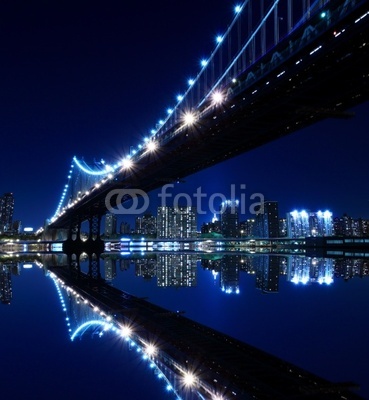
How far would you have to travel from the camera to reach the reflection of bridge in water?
3635 millimetres

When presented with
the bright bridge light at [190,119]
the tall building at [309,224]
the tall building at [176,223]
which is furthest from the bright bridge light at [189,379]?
the tall building at [176,223]

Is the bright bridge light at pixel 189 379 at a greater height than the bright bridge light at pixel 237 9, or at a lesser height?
lesser

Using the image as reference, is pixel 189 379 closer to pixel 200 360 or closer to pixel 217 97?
pixel 200 360

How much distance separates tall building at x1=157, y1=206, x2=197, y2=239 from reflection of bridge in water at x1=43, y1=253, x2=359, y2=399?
95180mm

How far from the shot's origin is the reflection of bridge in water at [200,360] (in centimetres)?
363

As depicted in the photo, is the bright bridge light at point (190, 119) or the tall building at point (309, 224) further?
the tall building at point (309, 224)

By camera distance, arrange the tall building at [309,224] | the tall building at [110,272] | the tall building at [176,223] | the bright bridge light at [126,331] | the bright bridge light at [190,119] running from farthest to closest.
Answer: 1. the tall building at [176,223]
2. the tall building at [309,224]
3. the bright bridge light at [190,119]
4. the tall building at [110,272]
5. the bright bridge light at [126,331]

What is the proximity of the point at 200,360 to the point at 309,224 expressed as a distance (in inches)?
2880

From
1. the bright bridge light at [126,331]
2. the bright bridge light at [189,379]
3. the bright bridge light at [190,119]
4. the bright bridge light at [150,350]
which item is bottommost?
the bright bridge light at [189,379]

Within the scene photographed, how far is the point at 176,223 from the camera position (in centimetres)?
10438

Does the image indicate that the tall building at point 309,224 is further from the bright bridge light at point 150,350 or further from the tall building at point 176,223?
the bright bridge light at point 150,350

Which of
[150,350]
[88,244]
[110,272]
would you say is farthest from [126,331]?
[88,244]

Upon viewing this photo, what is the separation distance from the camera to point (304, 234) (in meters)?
76.2

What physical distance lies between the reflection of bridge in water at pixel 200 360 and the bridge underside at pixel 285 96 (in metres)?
10.3
